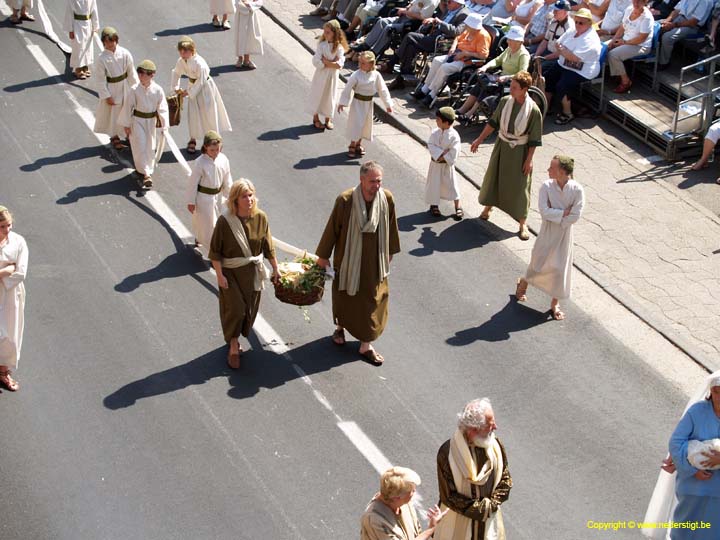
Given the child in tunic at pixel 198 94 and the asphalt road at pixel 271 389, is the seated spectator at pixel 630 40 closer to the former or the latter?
the asphalt road at pixel 271 389

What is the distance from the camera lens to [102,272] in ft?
40.9

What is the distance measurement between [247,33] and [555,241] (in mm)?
8017

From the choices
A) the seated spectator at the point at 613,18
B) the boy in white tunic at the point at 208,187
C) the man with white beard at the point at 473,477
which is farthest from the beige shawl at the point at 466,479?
the seated spectator at the point at 613,18

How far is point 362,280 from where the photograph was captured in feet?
35.3

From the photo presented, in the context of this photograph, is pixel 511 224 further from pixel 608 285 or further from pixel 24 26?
pixel 24 26

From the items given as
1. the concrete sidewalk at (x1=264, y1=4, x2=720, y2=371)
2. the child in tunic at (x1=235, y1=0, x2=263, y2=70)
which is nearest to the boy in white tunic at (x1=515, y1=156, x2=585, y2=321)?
the concrete sidewalk at (x1=264, y1=4, x2=720, y2=371)

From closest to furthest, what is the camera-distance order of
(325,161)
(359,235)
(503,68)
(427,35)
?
(359,235)
(325,161)
(503,68)
(427,35)

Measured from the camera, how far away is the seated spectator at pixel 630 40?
672 inches

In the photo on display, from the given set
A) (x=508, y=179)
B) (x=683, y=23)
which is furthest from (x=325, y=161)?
(x=683, y=23)

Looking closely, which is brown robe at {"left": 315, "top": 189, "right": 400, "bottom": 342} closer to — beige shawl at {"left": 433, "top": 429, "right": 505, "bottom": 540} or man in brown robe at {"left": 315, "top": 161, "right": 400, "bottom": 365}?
man in brown robe at {"left": 315, "top": 161, "right": 400, "bottom": 365}

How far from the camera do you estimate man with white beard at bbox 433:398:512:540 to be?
7.33 meters

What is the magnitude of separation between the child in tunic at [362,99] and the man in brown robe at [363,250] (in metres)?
4.84

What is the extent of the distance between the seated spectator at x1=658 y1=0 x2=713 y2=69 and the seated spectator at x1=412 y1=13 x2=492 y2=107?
2620 millimetres

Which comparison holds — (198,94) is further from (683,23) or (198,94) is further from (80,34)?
(683,23)
